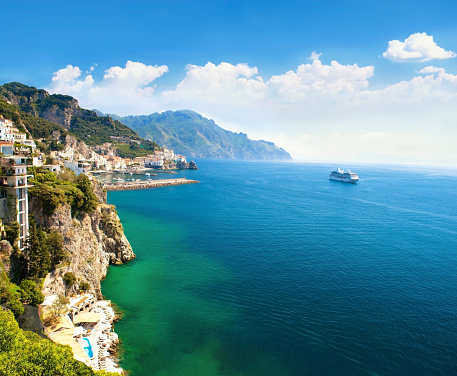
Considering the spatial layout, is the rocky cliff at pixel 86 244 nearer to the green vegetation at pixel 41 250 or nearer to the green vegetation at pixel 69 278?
the green vegetation at pixel 69 278

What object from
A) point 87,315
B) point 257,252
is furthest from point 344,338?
point 87,315

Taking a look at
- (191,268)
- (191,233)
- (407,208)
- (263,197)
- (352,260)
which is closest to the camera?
(191,268)

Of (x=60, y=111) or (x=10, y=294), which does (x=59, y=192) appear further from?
(x=60, y=111)

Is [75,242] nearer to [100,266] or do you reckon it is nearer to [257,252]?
[100,266]

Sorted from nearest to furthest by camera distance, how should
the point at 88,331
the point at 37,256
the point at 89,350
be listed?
1. the point at 89,350
2. the point at 88,331
3. the point at 37,256

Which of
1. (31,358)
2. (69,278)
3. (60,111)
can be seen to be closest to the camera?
(31,358)

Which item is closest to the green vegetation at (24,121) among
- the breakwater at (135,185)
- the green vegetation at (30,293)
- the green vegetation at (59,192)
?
the breakwater at (135,185)

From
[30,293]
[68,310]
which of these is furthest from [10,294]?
[68,310]
